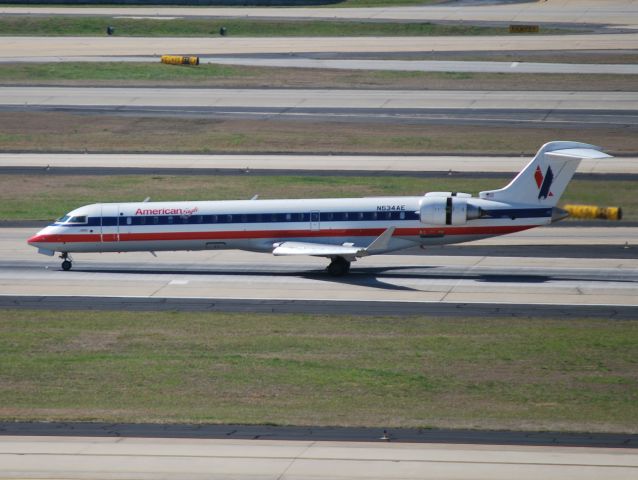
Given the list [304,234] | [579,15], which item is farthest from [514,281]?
[579,15]

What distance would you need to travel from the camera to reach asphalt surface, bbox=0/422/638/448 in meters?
29.7

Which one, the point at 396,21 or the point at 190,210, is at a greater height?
the point at 396,21

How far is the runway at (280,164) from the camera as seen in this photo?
6881 cm

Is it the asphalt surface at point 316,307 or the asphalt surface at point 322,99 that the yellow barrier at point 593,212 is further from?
the asphalt surface at point 322,99

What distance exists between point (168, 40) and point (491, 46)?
104 ft

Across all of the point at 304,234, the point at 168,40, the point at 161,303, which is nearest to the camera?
the point at 161,303

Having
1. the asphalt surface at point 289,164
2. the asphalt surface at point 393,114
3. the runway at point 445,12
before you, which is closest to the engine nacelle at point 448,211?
the asphalt surface at point 289,164

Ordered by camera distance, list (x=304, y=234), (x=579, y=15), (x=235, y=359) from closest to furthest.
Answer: (x=235, y=359) → (x=304, y=234) → (x=579, y=15)

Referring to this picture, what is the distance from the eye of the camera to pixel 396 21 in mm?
120750

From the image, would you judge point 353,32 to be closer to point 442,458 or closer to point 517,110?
point 517,110

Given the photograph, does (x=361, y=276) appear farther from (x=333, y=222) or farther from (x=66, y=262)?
(x=66, y=262)

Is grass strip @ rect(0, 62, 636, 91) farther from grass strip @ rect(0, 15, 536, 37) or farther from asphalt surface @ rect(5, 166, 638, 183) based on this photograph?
asphalt surface @ rect(5, 166, 638, 183)

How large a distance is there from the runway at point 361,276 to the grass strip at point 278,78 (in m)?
39.1

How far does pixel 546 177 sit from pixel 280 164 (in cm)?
2559
